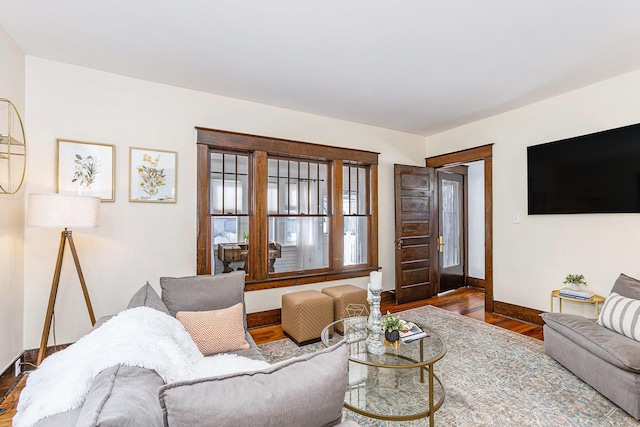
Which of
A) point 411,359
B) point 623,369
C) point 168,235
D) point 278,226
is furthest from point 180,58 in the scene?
point 623,369

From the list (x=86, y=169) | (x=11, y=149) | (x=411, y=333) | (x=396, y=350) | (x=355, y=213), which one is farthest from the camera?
(x=355, y=213)

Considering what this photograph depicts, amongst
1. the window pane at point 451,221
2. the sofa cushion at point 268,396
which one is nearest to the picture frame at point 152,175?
the sofa cushion at point 268,396

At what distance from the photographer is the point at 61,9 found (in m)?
2.17

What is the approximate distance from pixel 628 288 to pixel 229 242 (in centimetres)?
385

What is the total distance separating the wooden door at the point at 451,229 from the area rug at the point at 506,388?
2.18 m

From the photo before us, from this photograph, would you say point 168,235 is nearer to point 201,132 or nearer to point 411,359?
point 201,132

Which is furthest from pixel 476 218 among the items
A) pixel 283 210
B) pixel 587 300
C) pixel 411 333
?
pixel 411 333

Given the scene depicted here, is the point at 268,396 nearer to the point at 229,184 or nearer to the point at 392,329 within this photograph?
the point at 392,329

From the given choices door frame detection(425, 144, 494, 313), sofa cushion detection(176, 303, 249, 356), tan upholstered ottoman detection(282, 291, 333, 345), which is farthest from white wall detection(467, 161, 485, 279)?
sofa cushion detection(176, 303, 249, 356)

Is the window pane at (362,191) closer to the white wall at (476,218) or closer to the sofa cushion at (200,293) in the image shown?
the white wall at (476,218)

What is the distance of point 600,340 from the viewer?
234cm

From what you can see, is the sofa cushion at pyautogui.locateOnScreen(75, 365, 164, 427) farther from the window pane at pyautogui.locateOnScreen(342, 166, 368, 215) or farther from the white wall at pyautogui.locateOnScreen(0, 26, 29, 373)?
the window pane at pyautogui.locateOnScreen(342, 166, 368, 215)

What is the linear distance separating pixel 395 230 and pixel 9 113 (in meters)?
4.46

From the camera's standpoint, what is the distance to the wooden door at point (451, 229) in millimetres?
5559
